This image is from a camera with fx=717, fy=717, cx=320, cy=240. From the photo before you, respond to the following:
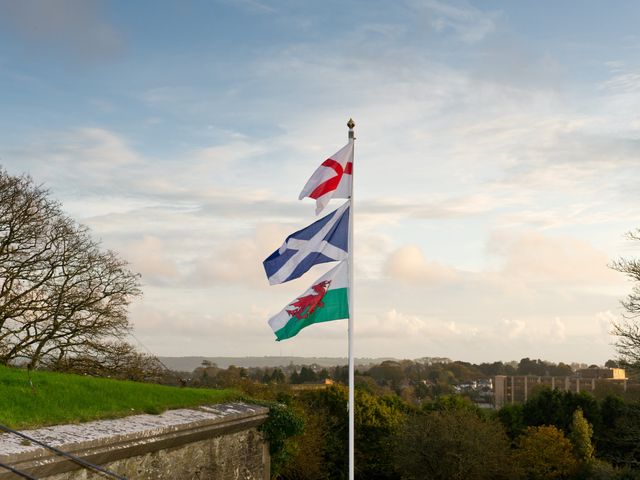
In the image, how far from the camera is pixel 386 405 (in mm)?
47188

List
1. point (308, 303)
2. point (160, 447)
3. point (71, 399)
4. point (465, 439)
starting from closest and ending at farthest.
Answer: point (308, 303) < point (160, 447) < point (71, 399) < point (465, 439)

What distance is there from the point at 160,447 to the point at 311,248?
3.50 metres

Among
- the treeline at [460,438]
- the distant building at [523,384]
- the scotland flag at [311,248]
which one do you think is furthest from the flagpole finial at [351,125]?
the distant building at [523,384]

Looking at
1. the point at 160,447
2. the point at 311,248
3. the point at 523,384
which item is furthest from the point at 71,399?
the point at 523,384

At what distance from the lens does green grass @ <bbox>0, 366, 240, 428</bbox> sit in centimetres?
897

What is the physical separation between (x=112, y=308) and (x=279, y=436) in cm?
1085

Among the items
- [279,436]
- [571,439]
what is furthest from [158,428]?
[571,439]

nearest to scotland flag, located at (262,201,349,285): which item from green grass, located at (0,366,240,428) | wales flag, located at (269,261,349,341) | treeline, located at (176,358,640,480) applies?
wales flag, located at (269,261,349,341)

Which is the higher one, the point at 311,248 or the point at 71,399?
the point at 311,248

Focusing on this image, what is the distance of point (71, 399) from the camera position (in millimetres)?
10055

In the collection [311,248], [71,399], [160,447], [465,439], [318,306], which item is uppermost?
[311,248]

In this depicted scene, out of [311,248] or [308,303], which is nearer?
[308,303]

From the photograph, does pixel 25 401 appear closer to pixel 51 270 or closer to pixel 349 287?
pixel 349 287

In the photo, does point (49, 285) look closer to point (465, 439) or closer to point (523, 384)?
point (465, 439)
